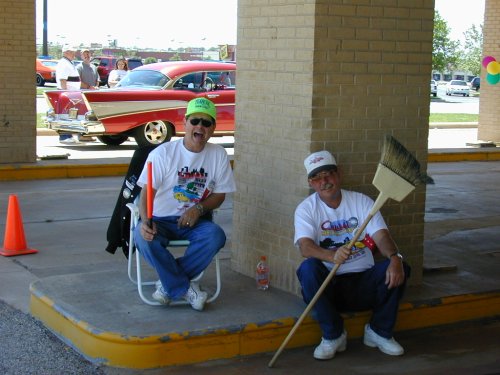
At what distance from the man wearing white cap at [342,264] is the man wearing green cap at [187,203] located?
663 millimetres

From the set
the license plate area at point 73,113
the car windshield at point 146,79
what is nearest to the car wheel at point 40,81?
the car windshield at point 146,79

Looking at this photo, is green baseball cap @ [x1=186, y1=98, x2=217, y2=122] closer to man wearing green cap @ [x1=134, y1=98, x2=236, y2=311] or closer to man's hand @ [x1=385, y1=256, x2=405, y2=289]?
man wearing green cap @ [x1=134, y1=98, x2=236, y2=311]

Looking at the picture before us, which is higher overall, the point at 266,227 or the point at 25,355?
the point at 266,227

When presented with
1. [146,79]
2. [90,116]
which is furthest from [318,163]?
[146,79]

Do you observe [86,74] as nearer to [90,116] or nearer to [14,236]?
[90,116]

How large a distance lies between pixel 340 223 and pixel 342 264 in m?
0.28

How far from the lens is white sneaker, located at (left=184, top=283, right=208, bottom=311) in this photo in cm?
583

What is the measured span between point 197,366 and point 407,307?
1.71 meters

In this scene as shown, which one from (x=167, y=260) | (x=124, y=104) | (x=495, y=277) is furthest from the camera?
(x=124, y=104)

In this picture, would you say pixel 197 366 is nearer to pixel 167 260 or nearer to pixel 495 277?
pixel 167 260

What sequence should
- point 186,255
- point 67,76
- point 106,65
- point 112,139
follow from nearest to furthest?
point 186,255, point 112,139, point 67,76, point 106,65

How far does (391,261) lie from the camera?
5598 mm

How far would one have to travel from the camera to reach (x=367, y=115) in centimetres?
641

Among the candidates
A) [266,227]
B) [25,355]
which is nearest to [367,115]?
[266,227]
